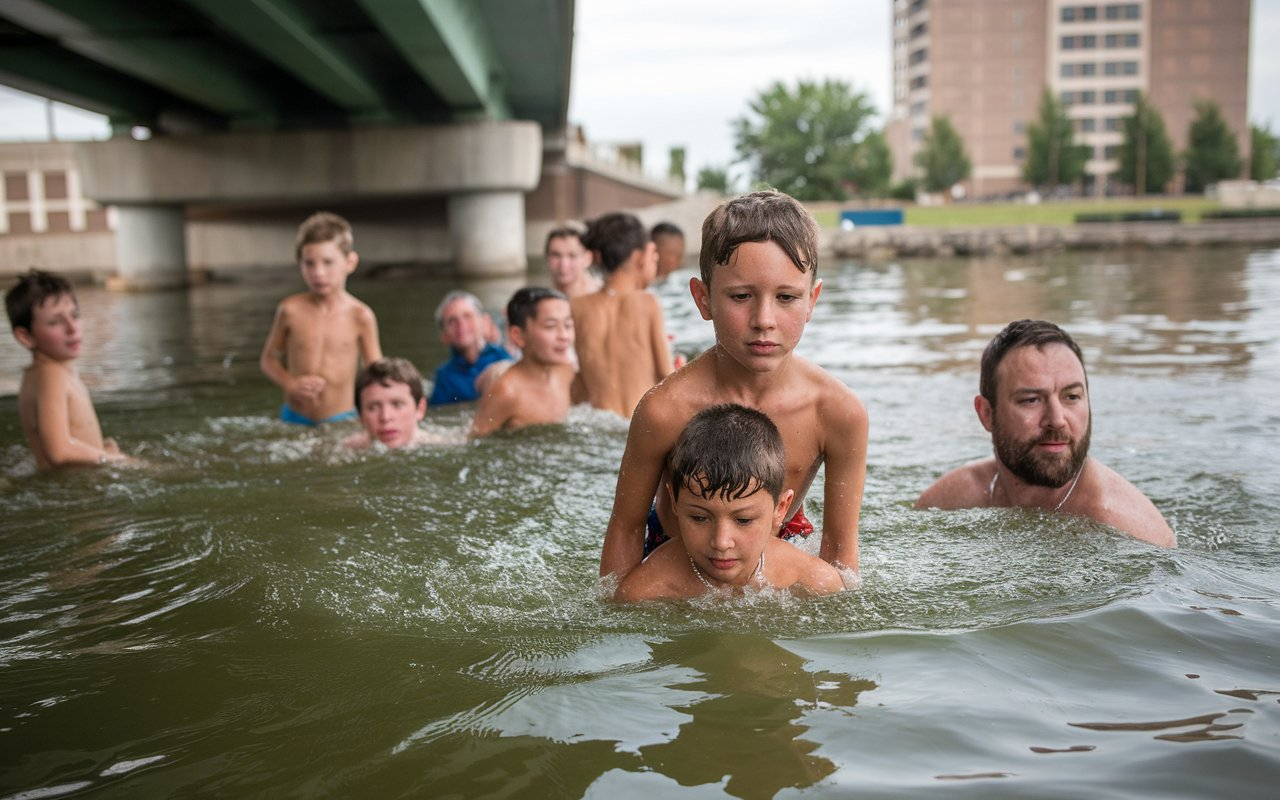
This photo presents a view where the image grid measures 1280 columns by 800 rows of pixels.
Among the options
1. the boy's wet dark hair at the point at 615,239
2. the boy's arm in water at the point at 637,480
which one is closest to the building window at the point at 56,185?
the boy's wet dark hair at the point at 615,239

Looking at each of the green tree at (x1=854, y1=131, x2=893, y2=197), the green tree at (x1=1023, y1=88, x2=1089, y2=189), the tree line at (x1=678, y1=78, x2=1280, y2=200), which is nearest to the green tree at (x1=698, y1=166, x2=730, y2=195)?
the tree line at (x1=678, y1=78, x2=1280, y2=200)

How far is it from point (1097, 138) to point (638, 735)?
123 metres

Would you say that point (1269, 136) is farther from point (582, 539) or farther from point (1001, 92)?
point (582, 539)

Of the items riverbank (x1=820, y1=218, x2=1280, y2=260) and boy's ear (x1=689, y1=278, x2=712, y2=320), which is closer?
boy's ear (x1=689, y1=278, x2=712, y2=320)

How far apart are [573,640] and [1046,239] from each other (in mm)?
34006

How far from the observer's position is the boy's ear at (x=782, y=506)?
4282mm

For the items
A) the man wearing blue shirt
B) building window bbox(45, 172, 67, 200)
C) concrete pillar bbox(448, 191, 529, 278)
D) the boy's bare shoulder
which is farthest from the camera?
building window bbox(45, 172, 67, 200)

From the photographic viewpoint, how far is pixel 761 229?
12.6 ft

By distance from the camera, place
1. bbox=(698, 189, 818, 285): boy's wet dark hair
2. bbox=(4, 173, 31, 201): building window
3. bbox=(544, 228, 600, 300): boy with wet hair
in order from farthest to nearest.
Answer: bbox=(4, 173, 31, 201): building window
bbox=(544, 228, 600, 300): boy with wet hair
bbox=(698, 189, 818, 285): boy's wet dark hair

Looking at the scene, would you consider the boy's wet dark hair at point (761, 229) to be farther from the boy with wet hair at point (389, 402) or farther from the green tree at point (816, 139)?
the green tree at point (816, 139)

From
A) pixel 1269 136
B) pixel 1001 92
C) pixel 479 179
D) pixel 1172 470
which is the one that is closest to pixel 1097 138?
pixel 1001 92

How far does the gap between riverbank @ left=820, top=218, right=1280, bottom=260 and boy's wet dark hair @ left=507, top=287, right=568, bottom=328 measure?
27.4 meters

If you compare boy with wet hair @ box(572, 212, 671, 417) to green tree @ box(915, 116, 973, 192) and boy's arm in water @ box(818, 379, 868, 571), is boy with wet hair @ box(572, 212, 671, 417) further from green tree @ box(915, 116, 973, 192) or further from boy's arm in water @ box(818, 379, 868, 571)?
green tree @ box(915, 116, 973, 192)

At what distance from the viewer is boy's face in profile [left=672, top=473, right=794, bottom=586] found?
402cm
